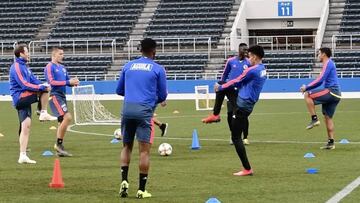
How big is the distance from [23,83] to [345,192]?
21.5 ft

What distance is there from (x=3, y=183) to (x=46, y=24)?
44.6 meters

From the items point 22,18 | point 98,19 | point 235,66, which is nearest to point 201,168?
point 235,66

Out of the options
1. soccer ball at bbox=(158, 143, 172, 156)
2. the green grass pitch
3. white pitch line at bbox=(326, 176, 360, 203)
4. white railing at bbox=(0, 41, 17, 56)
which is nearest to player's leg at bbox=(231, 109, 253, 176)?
the green grass pitch

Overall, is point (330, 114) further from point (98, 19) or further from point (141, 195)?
point (98, 19)

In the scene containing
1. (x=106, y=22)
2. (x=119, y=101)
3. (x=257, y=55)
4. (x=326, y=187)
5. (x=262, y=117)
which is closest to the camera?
(x=326, y=187)

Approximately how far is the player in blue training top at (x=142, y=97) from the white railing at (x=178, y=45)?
3976 cm

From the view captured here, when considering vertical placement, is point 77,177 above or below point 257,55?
below

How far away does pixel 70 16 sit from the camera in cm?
5588

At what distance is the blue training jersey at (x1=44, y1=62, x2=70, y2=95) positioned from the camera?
16.4 meters

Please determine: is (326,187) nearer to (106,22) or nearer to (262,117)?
(262,117)

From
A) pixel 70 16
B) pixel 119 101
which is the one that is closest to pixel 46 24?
pixel 70 16

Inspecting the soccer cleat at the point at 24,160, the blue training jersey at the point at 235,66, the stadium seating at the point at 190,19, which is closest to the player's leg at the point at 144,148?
the soccer cleat at the point at 24,160

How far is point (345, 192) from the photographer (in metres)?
10.8

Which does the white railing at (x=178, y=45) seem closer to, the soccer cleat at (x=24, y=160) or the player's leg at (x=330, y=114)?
the player's leg at (x=330, y=114)
